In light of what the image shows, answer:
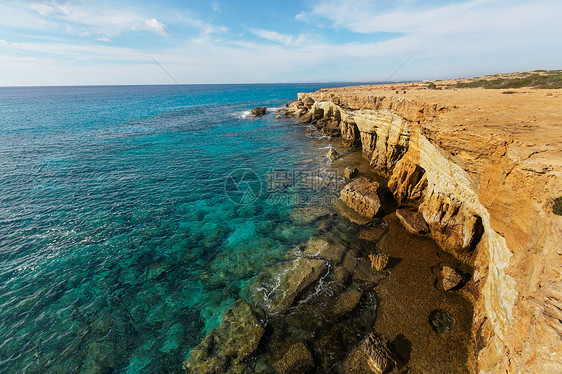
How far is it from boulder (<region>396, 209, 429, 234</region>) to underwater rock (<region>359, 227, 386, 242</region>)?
1.91 metres

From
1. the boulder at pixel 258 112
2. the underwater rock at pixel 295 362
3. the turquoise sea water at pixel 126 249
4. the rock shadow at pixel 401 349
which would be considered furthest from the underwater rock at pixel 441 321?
the boulder at pixel 258 112

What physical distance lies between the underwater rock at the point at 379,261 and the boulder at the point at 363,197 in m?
5.50

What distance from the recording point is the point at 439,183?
1686cm

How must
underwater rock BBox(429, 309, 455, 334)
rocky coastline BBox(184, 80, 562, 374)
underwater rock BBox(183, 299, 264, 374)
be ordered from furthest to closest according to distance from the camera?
underwater rock BBox(429, 309, 455, 334) → underwater rock BBox(183, 299, 264, 374) → rocky coastline BBox(184, 80, 562, 374)

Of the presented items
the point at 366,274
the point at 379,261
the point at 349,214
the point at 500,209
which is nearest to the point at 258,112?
the point at 349,214

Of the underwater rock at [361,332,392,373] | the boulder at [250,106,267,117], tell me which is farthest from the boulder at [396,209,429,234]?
the boulder at [250,106,267,117]

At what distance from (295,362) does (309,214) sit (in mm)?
12629

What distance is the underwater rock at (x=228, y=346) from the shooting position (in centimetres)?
1021

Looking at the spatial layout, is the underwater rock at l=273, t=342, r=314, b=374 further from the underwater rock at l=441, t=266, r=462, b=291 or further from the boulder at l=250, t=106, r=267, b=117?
the boulder at l=250, t=106, r=267, b=117

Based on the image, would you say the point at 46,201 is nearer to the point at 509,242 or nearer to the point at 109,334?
the point at 109,334

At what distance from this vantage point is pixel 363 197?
2100 centimetres

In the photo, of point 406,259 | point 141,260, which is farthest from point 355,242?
point 141,260

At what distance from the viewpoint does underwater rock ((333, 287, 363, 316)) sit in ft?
40.8

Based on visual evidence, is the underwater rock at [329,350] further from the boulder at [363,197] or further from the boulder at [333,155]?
the boulder at [333,155]
